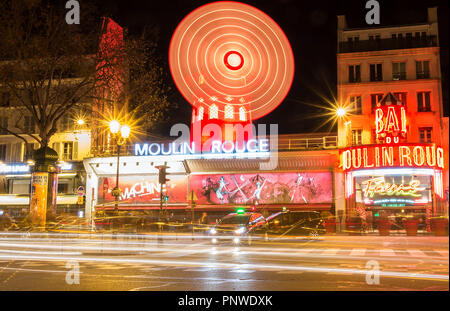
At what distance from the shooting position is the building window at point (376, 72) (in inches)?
1310

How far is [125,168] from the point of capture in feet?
121

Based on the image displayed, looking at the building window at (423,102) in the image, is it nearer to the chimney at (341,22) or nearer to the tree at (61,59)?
the chimney at (341,22)

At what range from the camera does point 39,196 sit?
2145 centimetres

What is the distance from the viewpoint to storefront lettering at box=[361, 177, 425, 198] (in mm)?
30453

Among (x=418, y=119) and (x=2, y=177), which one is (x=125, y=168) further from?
(x=418, y=119)

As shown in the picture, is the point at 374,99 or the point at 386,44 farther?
the point at 386,44

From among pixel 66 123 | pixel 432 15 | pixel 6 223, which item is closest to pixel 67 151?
pixel 66 123

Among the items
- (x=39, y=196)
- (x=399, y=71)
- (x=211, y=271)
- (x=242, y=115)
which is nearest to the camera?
(x=211, y=271)

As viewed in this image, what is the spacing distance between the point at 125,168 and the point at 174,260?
2675 centimetres

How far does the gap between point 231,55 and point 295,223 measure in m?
15.7

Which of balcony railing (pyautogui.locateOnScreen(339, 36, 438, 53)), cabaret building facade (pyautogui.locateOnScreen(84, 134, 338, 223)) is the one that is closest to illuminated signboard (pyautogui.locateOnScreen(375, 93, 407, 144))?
cabaret building facade (pyautogui.locateOnScreen(84, 134, 338, 223))

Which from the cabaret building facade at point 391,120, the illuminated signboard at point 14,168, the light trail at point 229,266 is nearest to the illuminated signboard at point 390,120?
the cabaret building facade at point 391,120

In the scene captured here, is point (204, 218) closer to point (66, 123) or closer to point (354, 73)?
point (354, 73)

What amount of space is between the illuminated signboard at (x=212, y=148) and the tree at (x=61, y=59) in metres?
11.9
